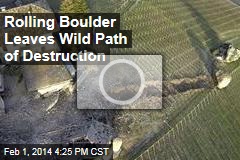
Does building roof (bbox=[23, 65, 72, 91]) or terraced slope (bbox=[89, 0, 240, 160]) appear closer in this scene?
terraced slope (bbox=[89, 0, 240, 160])

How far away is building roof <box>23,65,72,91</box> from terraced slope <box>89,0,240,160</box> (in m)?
6.24

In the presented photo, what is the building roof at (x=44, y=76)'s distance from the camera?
110ft

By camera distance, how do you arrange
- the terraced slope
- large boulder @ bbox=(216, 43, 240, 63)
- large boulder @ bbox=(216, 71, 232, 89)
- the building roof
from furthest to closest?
large boulder @ bbox=(216, 43, 240, 63) < large boulder @ bbox=(216, 71, 232, 89) < the building roof < the terraced slope

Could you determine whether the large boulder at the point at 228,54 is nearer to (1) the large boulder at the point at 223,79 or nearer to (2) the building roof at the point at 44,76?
(1) the large boulder at the point at 223,79

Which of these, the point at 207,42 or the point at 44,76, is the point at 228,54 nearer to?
the point at 207,42

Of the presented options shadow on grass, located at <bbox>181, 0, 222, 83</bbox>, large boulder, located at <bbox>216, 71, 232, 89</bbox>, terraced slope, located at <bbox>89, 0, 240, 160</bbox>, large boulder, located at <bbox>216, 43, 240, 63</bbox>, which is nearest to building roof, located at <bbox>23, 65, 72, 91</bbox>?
terraced slope, located at <bbox>89, 0, 240, 160</bbox>

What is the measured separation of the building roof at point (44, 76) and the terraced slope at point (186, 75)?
6.24m

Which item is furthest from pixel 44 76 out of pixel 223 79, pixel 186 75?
pixel 223 79

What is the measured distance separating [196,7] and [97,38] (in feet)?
41.9

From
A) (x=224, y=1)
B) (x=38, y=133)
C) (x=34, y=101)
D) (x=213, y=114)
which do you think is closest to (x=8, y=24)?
(x=34, y=101)

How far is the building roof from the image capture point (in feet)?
110

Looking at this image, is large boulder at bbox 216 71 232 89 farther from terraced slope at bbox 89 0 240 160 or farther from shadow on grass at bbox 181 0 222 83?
terraced slope at bbox 89 0 240 160

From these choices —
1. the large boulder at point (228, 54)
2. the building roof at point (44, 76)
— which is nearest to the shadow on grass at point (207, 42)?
the large boulder at point (228, 54)

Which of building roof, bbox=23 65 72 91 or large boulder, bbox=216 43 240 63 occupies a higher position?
large boulder, bbox=216 43 240 63
